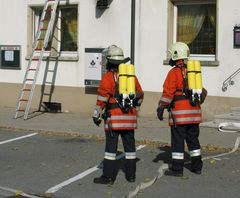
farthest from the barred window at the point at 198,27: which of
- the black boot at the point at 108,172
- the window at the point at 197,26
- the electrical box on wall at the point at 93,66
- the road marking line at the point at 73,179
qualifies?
the black boot at the point at 108,172

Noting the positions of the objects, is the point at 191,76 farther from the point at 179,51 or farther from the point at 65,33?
the point at 65,33

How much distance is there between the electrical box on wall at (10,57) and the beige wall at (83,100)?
0.56 meters

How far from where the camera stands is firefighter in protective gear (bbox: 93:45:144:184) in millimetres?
7270

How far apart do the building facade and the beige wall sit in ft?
0.08

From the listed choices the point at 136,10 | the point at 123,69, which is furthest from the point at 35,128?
the point at 123,69

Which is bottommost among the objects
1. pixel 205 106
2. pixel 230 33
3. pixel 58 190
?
pixel 58 190

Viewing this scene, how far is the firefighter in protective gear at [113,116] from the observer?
286 inches

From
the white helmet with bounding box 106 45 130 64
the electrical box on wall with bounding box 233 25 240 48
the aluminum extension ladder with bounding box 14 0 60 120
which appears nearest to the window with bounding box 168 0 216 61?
the electrical box on wall with bounding box 233 25 240 48

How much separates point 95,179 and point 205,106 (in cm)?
590

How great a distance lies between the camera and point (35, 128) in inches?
489

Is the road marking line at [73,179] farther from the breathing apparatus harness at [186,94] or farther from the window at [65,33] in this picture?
the window at [65,33]

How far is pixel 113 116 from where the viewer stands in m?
7.30

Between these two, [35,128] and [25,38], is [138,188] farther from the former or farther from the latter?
[25,38]

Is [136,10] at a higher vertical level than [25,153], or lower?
higher
